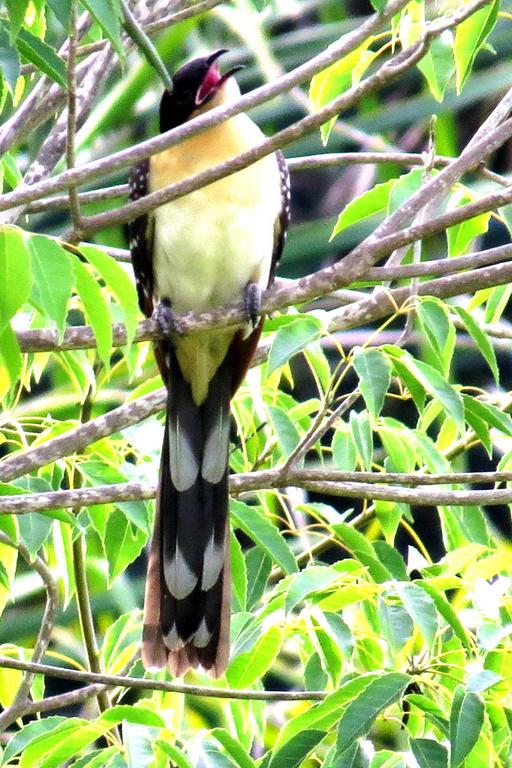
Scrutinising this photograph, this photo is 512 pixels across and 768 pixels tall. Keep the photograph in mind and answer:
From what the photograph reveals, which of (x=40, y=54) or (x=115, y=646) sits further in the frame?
(x=115, y=646)

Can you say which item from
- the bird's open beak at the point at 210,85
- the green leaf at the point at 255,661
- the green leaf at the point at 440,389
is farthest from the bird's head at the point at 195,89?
the green leaf at the point at 255,661

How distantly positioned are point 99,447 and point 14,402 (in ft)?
0.69

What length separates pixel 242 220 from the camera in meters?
3.21

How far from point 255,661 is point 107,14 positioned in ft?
3.25

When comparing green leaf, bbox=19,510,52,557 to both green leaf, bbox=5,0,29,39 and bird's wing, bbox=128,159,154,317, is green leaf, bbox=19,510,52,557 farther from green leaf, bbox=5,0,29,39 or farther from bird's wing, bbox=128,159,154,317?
bird's wing, bbox=128,159,154,317

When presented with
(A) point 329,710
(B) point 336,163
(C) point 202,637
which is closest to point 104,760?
(A) point 329,710

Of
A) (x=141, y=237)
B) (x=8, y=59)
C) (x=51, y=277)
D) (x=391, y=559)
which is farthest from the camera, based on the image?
(x=141, y=237)

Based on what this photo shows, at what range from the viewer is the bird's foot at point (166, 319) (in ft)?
8.75

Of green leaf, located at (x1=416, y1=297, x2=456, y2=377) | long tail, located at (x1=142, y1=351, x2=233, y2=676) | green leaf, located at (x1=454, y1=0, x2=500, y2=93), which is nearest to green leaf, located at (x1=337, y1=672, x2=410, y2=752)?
green leaf, located at (x1=416, y1=297, x2=456, y2=377)

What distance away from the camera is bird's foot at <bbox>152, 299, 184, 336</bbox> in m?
2.67

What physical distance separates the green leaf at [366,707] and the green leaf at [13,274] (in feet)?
2.30

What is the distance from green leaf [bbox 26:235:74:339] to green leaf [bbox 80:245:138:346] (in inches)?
5.7

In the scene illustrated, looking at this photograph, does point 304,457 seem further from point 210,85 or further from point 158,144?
point 210,85

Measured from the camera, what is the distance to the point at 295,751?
1.93 meters
